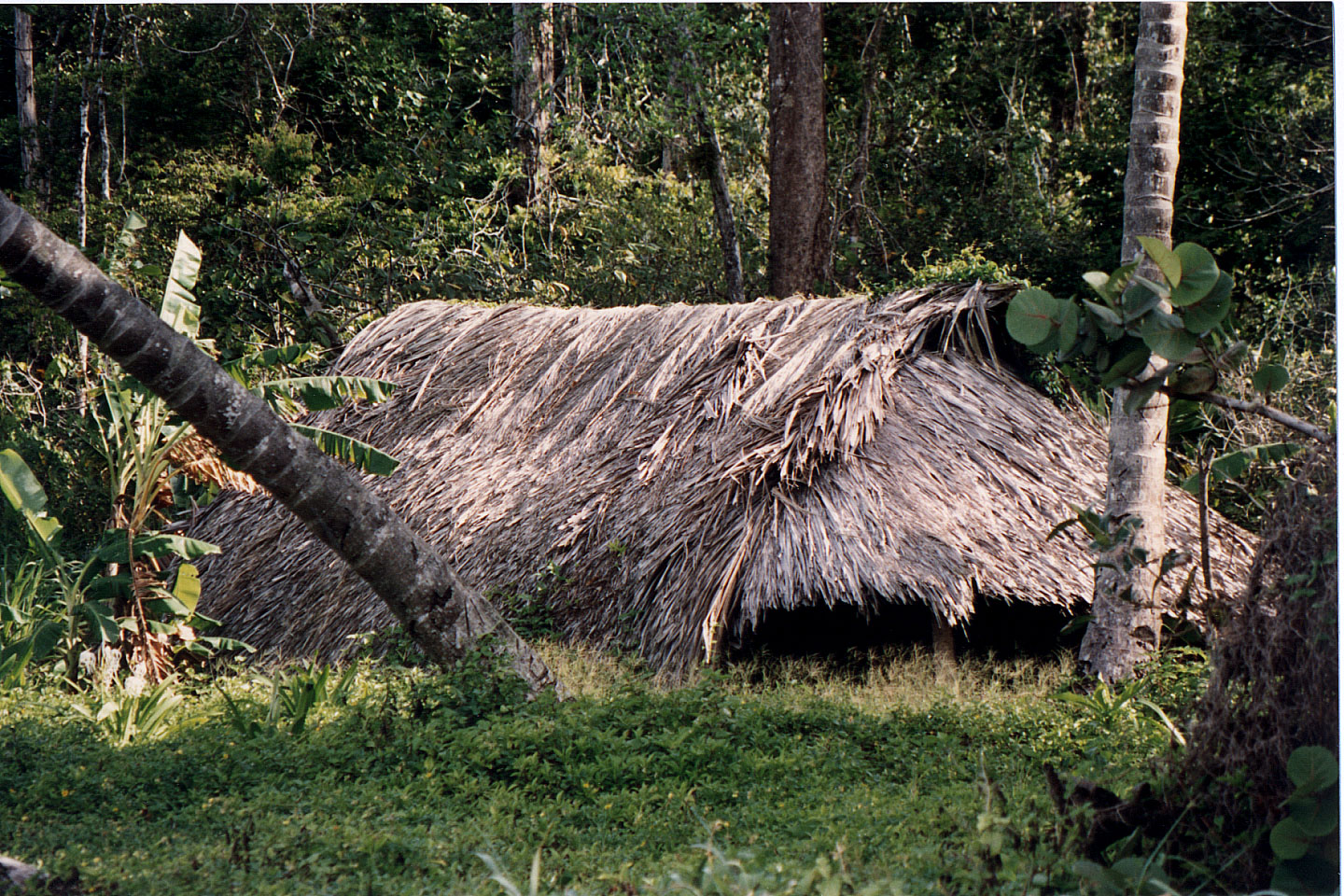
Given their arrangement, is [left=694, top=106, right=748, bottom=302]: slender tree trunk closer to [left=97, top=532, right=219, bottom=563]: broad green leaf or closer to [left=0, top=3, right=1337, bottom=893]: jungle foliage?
[left=0, top=3, right=1337, bottom=893]: jungle foliage

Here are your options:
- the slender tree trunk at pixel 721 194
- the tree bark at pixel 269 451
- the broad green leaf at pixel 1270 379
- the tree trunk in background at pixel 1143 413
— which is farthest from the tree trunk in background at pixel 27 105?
the broad green leaf at pixel 1270 379

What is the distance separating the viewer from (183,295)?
6801mm

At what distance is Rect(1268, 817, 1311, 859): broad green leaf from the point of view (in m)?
2.46

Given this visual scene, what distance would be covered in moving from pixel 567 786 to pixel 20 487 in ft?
13.7

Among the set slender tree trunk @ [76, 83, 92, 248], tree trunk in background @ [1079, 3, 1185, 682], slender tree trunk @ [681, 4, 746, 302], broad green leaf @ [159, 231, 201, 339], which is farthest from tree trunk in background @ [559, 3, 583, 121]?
tree trunk in background @ [1079, 3, 1185, 682]

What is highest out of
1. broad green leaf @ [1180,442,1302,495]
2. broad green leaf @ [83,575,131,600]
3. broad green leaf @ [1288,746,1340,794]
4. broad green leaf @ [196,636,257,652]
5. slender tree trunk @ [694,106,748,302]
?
slender tree trunk @ [694,106,748,302]

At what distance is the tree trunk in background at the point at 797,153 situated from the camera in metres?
11.1

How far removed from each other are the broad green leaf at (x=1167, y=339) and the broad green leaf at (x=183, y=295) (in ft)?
19.1

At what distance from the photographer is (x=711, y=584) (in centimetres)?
598

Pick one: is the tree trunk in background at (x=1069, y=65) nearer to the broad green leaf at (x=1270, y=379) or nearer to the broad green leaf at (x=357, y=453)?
the broad green leaf at (x=357, y=453)

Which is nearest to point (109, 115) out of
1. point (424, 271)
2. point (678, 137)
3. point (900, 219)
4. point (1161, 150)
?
point (424, 271)

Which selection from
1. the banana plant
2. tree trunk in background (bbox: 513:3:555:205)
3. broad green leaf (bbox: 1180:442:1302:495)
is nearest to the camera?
broad green leaf (bbox: 1180:442:1302:495)

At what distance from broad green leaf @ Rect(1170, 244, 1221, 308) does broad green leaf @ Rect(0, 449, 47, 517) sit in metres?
6.17

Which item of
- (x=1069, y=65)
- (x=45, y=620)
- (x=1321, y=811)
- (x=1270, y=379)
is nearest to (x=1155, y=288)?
(x=1270, y=379)
